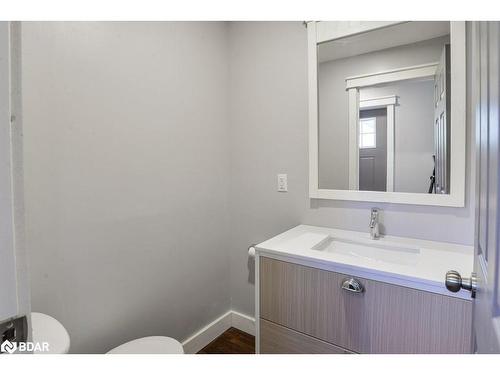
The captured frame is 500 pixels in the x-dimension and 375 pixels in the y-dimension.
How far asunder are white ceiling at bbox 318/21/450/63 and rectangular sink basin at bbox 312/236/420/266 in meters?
1.00

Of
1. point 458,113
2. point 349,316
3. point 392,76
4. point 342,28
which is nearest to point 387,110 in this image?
point 392,76

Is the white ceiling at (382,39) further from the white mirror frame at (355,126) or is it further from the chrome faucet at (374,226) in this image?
the chrome faucet at (374,226)

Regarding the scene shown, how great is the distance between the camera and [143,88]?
143 cm

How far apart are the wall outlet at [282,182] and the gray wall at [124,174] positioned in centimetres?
43

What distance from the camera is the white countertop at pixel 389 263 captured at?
0.99 m

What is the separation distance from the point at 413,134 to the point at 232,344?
5.58 feet

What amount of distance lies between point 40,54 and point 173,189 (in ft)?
2.75

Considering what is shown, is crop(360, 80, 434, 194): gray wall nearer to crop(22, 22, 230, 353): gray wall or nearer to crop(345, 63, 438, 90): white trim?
crop(345, 63, 438, 90): white trim

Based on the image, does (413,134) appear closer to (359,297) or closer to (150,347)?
(359,297)

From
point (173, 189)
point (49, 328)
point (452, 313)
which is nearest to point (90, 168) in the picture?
point (173, 189)

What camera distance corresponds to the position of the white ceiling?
1286mm

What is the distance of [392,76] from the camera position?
4.62 feet

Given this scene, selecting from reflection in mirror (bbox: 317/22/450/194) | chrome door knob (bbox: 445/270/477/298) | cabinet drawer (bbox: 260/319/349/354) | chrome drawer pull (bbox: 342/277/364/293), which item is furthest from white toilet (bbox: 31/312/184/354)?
reflection in mirror (bbox: 317/22/450/194)
